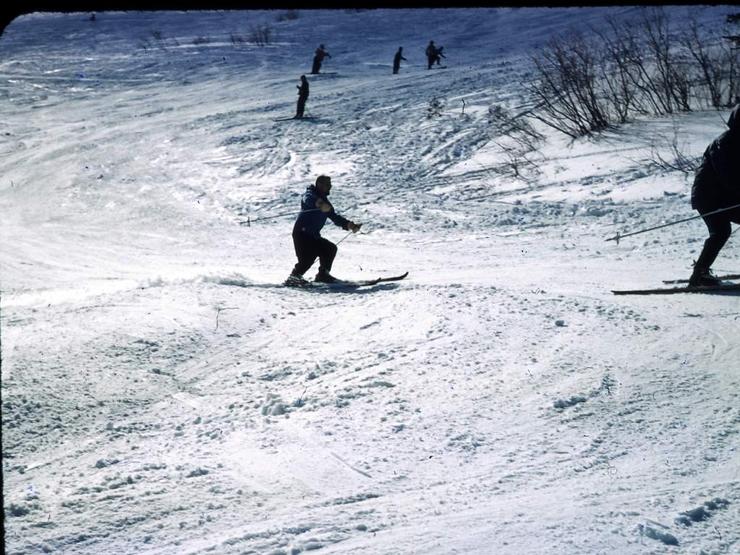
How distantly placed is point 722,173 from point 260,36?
34.5 m

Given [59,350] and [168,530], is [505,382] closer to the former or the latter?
[168,530]

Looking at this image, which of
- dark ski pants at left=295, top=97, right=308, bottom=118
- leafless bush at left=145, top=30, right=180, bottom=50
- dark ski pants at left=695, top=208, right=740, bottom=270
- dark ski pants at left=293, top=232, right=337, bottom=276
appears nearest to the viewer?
dark ski pants at left=695, top=208, right=740, bottom=270

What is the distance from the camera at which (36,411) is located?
493 cm

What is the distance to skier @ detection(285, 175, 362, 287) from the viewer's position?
356 inches

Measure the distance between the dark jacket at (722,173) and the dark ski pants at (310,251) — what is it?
4390 mm

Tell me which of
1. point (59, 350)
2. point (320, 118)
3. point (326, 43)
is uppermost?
point (326, 43)

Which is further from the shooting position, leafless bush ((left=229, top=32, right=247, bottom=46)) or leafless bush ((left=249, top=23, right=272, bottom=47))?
leafless bush ((left=229, top=32, right=247, bottom=46))

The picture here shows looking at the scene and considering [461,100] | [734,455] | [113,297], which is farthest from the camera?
[461,100]

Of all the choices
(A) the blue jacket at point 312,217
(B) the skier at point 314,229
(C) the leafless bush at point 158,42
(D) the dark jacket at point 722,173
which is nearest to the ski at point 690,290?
(D) the dark jacket at point 722,173

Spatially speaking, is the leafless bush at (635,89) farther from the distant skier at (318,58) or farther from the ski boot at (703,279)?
the distant skier at (318,58)

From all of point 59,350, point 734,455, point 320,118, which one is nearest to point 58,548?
point 59,350

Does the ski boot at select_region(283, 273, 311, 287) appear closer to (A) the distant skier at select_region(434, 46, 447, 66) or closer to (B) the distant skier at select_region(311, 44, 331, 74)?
(B) the distant skier at select_region(311, 44, 331, 74)

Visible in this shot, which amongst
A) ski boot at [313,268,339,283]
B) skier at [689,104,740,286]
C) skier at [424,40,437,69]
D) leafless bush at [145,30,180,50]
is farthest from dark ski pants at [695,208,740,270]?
leafless bush at [145,30,180,50]

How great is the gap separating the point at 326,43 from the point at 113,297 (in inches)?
1282
